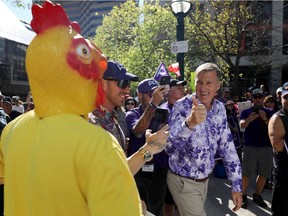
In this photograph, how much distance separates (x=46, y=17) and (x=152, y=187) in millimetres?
2889

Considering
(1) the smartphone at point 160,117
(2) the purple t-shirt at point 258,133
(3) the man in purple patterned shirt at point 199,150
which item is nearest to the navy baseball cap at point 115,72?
(1) the smartphone at point 160,117

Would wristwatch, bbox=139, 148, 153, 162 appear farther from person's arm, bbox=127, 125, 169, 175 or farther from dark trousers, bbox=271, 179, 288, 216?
dark trousers, bbox=271, 179, 288, 216

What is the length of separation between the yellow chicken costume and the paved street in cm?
426

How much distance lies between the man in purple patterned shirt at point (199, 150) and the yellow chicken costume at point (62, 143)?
5.28 ft

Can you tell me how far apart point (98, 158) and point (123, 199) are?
0.52ft

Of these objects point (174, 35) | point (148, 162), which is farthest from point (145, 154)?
point (174, 35)

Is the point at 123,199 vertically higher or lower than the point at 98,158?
lower

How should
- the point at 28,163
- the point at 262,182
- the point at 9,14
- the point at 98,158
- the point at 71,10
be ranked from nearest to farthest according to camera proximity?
the point at 98,158 → the point at 28,163 → the point at 262,182 → the point at 9,14 → the point at 71,10

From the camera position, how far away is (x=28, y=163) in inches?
43.0

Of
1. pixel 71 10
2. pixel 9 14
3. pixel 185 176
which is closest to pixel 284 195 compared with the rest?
pixel 185 176

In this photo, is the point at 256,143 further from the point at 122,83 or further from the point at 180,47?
the point at 122,83

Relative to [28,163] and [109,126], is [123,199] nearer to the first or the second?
[28,163]

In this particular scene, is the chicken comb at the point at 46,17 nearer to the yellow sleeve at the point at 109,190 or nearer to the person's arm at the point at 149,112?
the yellow sleeve at the point at 109,190

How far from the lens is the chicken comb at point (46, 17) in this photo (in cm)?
118
